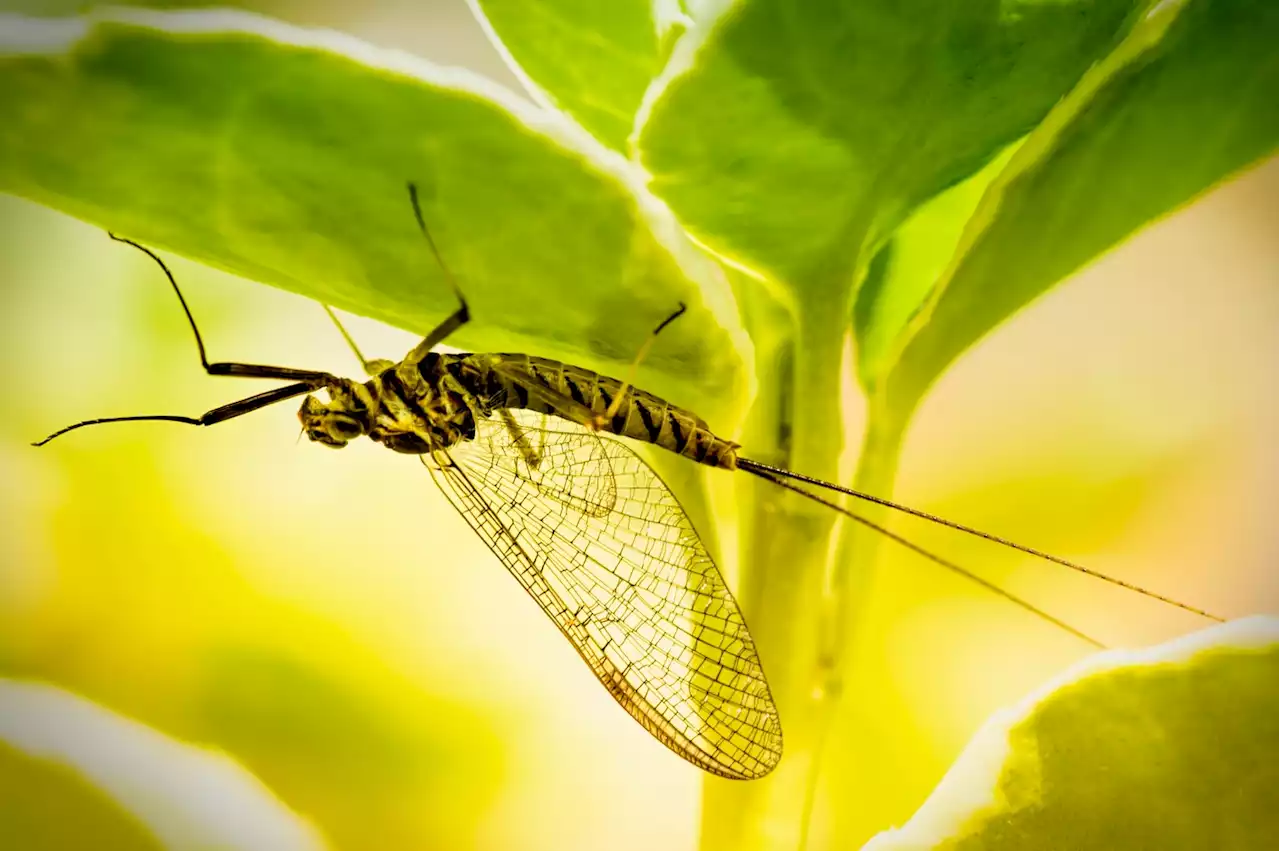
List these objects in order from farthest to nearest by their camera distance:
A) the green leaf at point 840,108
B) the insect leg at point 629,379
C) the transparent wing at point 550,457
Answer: the transparent wing at point 550,457, the insect leg at point 629,379, the green leaf at point 840,108

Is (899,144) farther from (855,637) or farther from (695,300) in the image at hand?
(855,637)

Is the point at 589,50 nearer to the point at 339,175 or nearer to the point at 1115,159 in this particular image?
the point at 339,175

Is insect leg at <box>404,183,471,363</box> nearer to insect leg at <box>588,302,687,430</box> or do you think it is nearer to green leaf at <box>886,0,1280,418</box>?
insect leg at <box>588,302,687,430</box>

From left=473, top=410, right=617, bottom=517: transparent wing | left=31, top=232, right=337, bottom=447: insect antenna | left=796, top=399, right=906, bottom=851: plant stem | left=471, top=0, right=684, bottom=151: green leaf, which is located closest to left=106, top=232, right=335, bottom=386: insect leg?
left=31, top=232, right=337, bottom=447: insect antenna

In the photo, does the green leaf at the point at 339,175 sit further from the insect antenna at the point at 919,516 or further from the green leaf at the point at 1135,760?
the green leaf at the point at 1135,760

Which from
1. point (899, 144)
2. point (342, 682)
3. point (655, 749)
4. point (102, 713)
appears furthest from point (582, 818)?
point (899, 144)

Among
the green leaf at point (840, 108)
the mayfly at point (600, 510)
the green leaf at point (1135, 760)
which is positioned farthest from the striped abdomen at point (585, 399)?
the green leaf at point (1135, 760)

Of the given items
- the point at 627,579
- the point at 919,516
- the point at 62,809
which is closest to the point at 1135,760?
the point at 919,516
